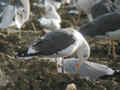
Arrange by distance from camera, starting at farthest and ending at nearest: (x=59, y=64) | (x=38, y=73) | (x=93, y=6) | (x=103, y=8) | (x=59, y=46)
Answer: (x=93, y=6)
(x=103, y=8)
(x=59, y=64)
(x=59, y=46)
(x=38, y=73)

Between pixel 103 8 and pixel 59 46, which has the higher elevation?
pixel 103 8

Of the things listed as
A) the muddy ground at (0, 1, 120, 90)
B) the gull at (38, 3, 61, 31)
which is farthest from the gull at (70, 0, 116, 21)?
the muddy ground at (0, 1, 120, 90)

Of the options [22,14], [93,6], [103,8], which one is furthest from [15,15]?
[93,6]

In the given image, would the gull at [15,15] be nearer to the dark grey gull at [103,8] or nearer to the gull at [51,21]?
the gull at [51,21]

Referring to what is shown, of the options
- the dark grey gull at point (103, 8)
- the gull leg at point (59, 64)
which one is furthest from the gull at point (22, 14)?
the gull leg at point (59, 64)

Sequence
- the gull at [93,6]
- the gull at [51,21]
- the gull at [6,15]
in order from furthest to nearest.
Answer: the gull at [51,21] → the gull at [93,6] → the gull at [6,15]

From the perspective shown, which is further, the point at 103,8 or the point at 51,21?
the point at 51,21

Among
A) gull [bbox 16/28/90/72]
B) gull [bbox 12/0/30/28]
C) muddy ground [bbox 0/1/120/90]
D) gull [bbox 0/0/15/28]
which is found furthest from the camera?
gull [bbox 12/0/30/28]

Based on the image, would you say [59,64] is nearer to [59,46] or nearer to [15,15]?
[59,46]

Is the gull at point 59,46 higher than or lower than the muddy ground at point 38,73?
higher

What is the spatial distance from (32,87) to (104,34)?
2513mm

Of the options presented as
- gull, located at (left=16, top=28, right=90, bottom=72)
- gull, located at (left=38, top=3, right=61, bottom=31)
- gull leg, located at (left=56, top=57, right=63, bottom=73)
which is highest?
gull, located at (left=16, top=28, right=90, bottom=72)

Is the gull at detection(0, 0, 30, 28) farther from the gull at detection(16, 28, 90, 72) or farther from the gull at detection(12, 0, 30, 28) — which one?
the gull at detection(16, 28, 90, 72)

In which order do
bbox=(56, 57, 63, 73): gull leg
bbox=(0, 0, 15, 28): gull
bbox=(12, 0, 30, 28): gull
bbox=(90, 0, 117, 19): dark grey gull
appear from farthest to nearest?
1. bbox=(90, 0, 117, 19): dark grey gull
2. bbox=(12, 0, 30, 28): gull
3. bbox=(0, 0, 15, 28): gull
4. bbox=(56, 57, 63, 73): gull leg
